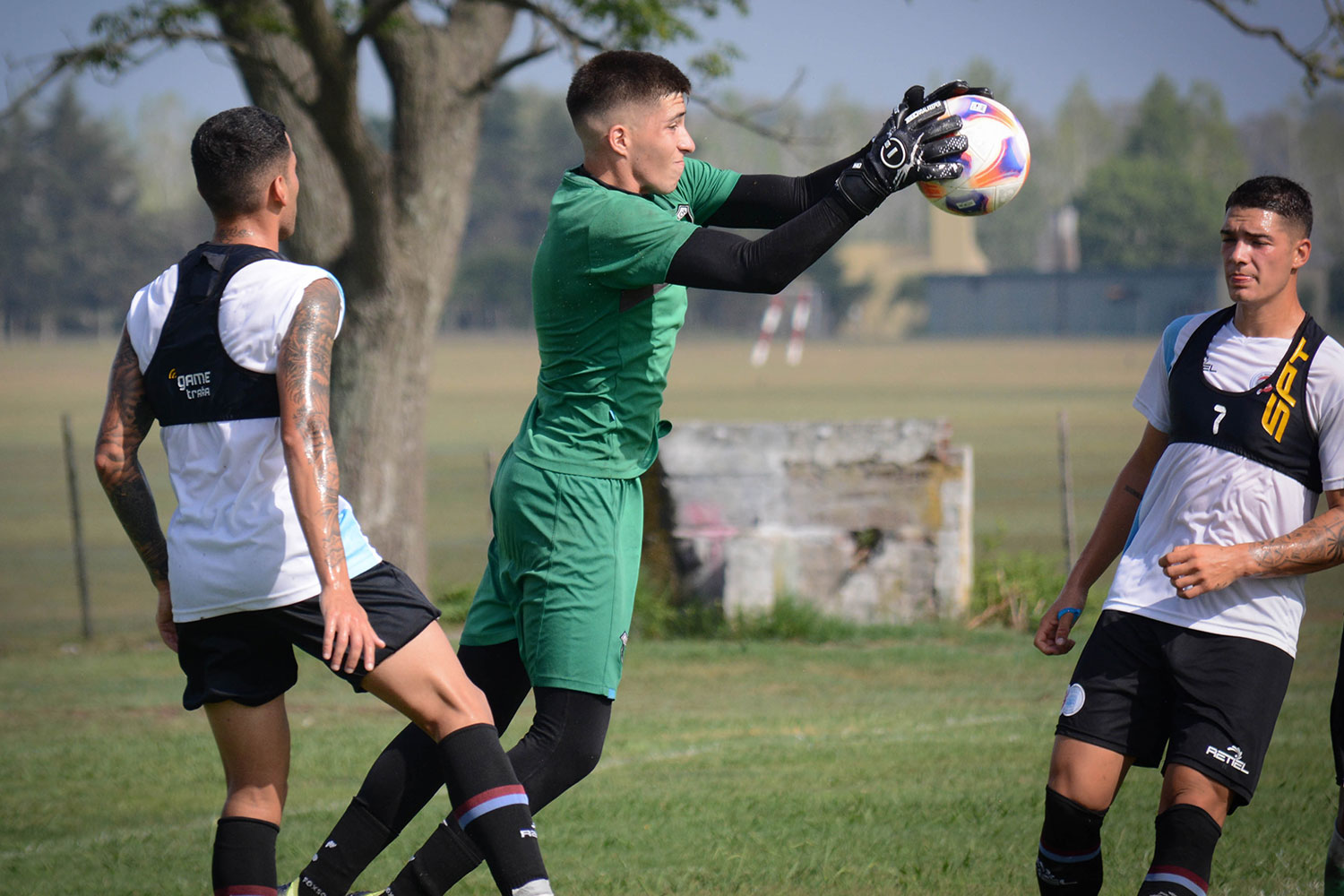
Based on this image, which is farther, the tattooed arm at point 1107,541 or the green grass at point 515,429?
the green grass at point 515,429

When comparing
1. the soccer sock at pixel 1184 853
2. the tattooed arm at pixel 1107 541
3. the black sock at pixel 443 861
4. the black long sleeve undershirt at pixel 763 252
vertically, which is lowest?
the black sock at pixel 443 861

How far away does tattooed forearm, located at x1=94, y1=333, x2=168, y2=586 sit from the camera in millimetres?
3411

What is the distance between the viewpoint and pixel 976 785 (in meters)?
5.86

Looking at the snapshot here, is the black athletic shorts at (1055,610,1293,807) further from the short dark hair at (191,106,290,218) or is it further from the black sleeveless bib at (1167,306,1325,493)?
the short dark hair at (191,106,290,218)

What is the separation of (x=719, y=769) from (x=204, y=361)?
3824 mm

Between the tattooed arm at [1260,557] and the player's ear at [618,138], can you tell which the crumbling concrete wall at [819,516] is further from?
the tattooed arm at [1260,557]

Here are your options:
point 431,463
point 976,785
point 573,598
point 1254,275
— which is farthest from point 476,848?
point 431,463

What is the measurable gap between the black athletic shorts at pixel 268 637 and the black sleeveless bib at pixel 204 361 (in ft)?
1.57

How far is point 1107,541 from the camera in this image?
3.86 metres

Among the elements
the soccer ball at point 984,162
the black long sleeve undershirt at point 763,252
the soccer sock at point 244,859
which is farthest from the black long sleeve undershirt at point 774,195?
the soccer sock at point 244,859

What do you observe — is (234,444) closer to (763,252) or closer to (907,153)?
(763,252)

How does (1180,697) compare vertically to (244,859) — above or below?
above

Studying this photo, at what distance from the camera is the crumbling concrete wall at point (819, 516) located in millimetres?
10141

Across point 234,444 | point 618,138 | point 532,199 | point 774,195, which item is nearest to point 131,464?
point 234,444
